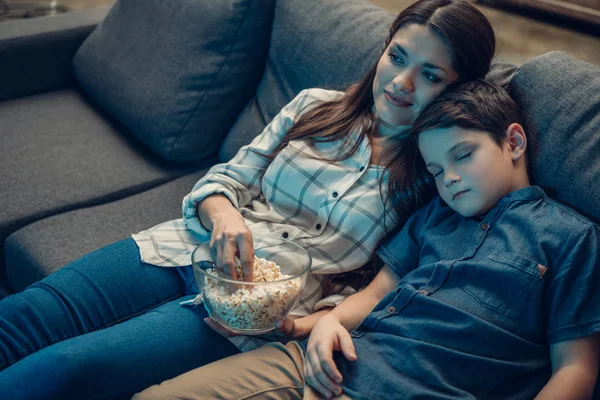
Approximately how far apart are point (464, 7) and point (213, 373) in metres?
0.85

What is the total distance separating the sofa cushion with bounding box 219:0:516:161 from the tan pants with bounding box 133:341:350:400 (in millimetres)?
746

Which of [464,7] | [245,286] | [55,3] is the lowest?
[55,3]

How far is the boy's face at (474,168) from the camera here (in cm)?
126

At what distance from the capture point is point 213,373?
1.25 metres

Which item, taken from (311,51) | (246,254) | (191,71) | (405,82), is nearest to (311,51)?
(311,51)

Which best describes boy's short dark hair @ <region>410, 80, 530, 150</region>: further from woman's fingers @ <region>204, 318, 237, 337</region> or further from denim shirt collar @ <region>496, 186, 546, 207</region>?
woman's fingers @ <region>204, 318, 237, 337</region>

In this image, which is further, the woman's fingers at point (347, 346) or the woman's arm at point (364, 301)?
the woman's arm at point (364, 301)

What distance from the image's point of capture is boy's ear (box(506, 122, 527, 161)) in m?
1.31

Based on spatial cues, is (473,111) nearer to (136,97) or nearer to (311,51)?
(311,51)

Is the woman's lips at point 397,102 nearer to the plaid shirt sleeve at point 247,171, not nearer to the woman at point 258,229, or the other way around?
the woman at point 258,229

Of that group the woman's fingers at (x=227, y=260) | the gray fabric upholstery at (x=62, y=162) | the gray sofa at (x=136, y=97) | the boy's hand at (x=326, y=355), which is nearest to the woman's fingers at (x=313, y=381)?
the boy's hand at (x=326, y=355)

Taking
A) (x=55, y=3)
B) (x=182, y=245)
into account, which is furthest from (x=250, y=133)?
(x=55, y=3)

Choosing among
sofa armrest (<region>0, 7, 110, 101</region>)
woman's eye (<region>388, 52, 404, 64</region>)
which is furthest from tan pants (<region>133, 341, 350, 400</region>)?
sofa armrest (<region>0, 7, 110, 101</region>)

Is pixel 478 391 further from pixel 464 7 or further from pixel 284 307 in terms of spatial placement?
pixel 464 7
